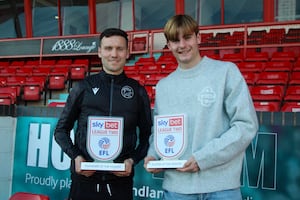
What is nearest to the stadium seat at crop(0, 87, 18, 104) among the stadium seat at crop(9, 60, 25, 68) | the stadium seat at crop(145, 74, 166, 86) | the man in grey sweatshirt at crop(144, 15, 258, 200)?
the stadium seat at crop(145, 74, 166, 86)

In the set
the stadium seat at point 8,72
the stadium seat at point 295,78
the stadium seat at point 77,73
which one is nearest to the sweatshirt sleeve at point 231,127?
the stadium seat at point 295,78

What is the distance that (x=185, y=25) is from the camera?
160 centimetres

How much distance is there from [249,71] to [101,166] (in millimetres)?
5524

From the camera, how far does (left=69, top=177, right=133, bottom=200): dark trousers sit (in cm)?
190

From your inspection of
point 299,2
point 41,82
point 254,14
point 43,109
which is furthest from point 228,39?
point 43,109

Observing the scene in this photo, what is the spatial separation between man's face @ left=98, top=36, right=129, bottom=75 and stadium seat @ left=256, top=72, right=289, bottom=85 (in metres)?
4.78

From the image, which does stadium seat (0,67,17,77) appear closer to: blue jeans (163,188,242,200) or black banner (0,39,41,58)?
black banner (0,39,41,58)

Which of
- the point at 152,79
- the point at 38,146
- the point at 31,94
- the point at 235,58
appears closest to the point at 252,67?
the point at 235,58

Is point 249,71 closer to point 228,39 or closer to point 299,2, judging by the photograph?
point 228,39

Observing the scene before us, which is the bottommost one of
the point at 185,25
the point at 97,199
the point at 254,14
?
the point at 97,199

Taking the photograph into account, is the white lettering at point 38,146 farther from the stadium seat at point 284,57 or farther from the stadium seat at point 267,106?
the stadium seat at point 284,57

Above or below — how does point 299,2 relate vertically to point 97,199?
above

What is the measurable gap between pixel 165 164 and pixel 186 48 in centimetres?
53

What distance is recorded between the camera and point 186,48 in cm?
163
